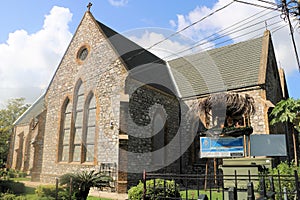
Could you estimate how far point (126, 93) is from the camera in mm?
14195

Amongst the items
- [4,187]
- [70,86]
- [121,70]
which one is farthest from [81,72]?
[4,187]

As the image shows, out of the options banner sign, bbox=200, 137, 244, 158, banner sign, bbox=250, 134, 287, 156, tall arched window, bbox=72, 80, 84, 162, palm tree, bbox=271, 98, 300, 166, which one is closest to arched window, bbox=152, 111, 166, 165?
banner sign, bbox=200, 137, 244, 158

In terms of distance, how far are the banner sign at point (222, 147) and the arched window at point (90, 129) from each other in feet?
22.0

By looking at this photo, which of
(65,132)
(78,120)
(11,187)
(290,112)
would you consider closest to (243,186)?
(290,112)

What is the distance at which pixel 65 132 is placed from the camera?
1794cm

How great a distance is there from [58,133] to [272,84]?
52.0 ft

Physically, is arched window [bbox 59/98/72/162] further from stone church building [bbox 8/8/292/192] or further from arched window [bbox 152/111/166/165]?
arched window [bbox 152/111/166/165]

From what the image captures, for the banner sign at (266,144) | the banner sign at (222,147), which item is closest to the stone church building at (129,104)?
the banner sign at (266,144)

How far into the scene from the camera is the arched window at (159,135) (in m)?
16.0

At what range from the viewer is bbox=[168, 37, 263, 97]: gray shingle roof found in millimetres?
17812

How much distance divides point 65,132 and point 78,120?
1.68 meters

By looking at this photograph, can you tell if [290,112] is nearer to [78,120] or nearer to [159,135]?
[159,135]

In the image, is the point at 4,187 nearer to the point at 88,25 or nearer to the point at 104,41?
the point at 104,41

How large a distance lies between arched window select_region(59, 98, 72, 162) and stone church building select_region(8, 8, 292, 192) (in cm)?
7
